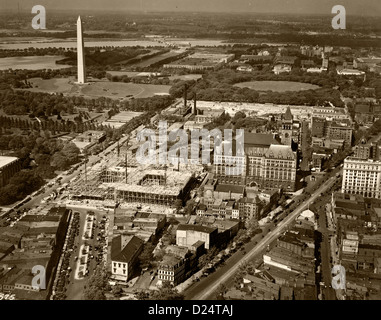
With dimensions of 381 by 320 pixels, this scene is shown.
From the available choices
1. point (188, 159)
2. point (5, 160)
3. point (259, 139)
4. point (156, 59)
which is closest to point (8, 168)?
point (5, 160)

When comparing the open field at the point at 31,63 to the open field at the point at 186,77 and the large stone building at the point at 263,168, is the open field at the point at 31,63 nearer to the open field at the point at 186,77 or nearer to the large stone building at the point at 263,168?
the open field at the point at 186,77

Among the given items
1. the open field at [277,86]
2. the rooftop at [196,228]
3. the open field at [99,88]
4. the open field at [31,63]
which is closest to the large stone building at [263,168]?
the rooftop at [196,228]

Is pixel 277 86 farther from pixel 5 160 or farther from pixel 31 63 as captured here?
pixel 5 160

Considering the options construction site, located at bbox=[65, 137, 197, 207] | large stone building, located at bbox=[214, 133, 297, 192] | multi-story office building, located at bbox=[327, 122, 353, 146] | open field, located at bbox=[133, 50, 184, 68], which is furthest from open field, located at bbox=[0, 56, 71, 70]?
multi-story office building, located at bbox=[327, 122, 353, 146]

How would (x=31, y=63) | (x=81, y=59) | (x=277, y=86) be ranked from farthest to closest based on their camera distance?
1. (x=277, y=86)
2. (x=81, y=59)
3. (x=31, y=63)

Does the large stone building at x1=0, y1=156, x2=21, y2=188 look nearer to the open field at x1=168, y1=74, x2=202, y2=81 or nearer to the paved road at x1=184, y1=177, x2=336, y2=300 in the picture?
the paved road at x1=184, y1=177, x2=336, y2=300

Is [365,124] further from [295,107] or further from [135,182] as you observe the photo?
[135,182]
